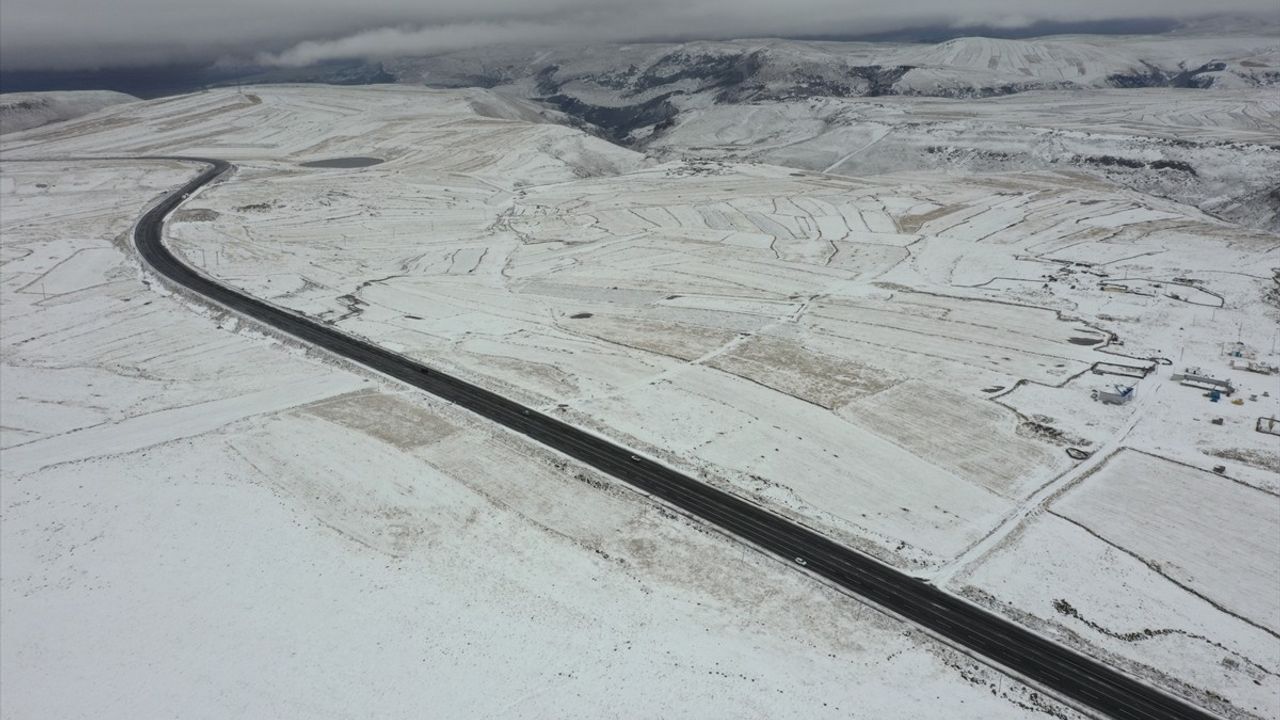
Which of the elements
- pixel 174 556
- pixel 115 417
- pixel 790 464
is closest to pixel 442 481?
pixel 174 556

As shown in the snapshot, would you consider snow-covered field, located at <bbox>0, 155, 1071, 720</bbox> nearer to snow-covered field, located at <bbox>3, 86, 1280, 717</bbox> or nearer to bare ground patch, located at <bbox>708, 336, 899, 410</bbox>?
snow-covered field, located at <bbox>3, 86, 1280, 717</bbox>

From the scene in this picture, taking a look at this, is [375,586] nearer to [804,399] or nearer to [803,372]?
[804,399]

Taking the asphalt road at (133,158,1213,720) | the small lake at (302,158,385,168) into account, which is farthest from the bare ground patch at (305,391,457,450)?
the small lake at (302,158,385,168)

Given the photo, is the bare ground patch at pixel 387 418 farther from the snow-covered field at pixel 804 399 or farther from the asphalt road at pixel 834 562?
the asphalt road at pixel 834 562

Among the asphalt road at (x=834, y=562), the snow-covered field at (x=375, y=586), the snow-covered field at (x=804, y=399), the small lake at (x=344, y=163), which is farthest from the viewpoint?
the small lake at (x=344, y=163)

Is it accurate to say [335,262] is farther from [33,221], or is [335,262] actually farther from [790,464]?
[790,464]

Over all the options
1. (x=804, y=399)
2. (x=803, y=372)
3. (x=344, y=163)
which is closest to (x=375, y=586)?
(x=804, y=399)

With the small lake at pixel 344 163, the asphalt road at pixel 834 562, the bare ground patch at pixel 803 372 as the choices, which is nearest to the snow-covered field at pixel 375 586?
the asphalt road at pixel 834 562
